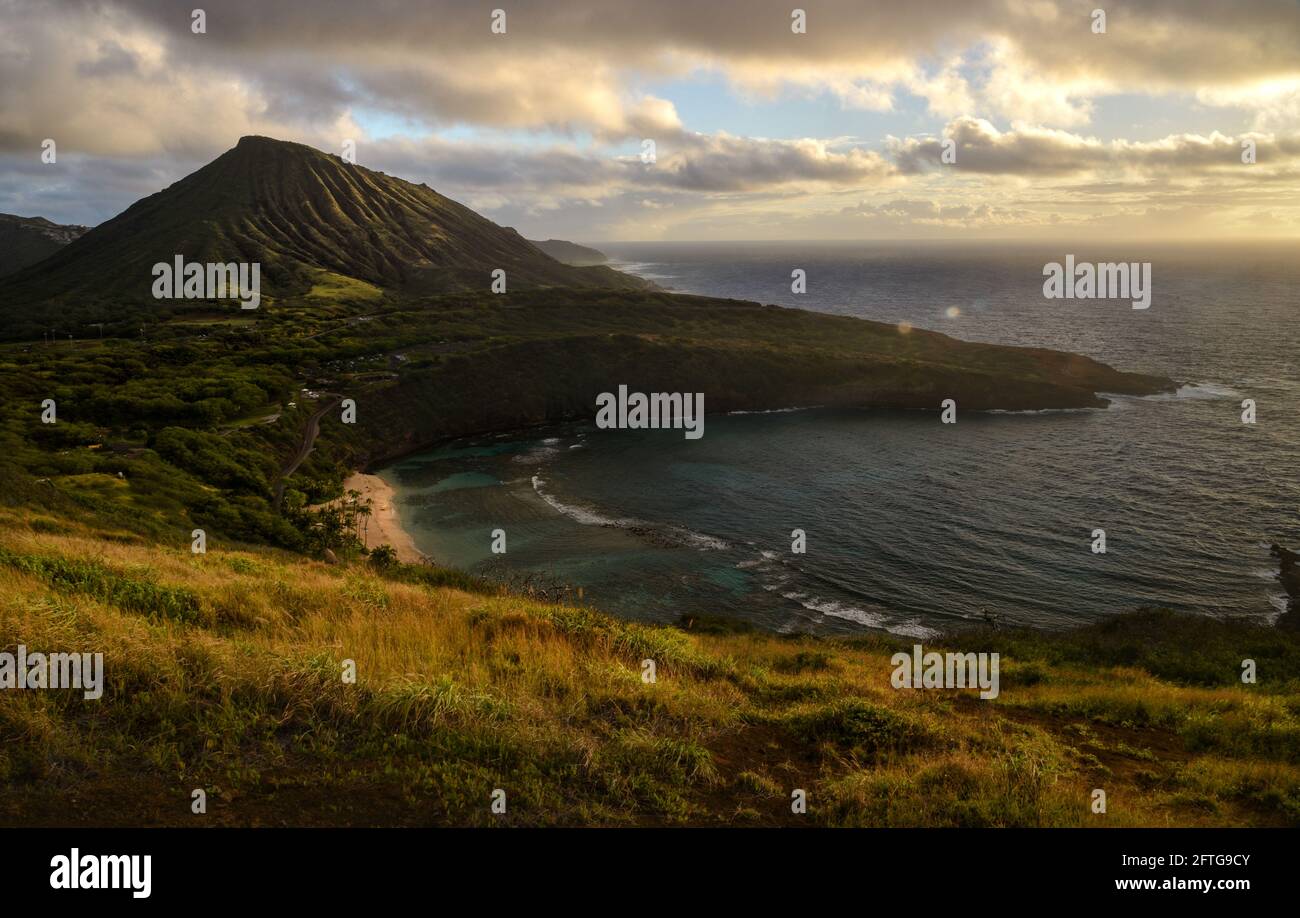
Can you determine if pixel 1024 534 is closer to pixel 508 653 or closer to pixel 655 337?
pixel 508 653

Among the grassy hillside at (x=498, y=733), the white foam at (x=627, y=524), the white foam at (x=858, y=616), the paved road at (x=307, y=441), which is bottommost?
the white foam at (x=858, y=616)

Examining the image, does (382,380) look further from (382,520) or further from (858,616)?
(858,616)

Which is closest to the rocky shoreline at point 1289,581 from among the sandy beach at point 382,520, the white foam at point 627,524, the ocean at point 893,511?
the ocean at point 893,511

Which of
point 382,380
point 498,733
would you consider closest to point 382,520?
point 382,380

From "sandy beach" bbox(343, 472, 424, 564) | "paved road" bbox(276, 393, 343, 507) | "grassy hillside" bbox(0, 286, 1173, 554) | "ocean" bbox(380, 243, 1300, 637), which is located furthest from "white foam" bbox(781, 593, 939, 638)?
"paved road" bbox(276, 393, 343, 507)

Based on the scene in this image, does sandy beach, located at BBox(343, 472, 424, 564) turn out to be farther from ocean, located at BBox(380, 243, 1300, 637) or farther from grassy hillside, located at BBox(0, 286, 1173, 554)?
grassy hillside, located at BBox(0, 286, 1173, 554)

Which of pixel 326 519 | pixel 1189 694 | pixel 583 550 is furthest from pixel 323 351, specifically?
pixel 1189 694

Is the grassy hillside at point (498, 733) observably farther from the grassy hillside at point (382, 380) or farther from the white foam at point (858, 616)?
the grassy hillside at point (382, 380)
